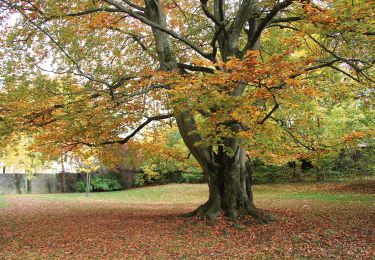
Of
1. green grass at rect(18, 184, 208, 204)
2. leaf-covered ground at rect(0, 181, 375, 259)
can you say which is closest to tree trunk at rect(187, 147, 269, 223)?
leaf-covered ground at rect(0, 181, 375, 259)

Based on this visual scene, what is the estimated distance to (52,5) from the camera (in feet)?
27.2

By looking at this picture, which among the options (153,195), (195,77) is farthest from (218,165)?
(153,195)

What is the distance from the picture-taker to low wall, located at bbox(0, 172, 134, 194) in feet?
99.0

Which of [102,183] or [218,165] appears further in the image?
[102,183]

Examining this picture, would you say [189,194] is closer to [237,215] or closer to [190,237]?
[237,215]

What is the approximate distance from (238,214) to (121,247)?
12.5 feet

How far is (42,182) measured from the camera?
3138 centimetres

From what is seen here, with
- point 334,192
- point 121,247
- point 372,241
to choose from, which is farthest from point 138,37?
point 334,192

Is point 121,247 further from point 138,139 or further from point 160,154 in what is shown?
point 138,139

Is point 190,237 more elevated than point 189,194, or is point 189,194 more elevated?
point 190,237

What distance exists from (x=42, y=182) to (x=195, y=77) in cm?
2736

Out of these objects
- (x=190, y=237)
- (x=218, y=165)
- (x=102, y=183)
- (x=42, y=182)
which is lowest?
(x=190, y=237)

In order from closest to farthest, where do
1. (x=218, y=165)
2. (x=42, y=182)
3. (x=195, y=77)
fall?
(x=195, y=77) → (x=218, y=165) → (x=42, y=182)

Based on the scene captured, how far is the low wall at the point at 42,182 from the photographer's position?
3017 cm
